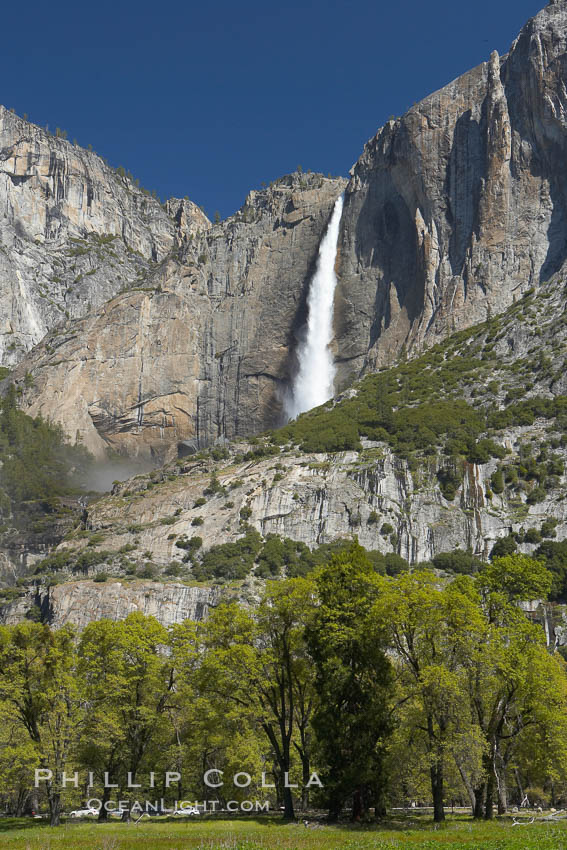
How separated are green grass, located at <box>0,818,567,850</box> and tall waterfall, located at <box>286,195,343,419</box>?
121 meters

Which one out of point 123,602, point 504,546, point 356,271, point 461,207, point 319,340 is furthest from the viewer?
point 319,340

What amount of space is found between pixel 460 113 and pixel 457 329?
135 feet

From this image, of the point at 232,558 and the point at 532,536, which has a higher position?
the point at 532,536

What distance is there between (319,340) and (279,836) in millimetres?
136316

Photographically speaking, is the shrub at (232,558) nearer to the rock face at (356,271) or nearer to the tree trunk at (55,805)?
the rock face at (356,271)

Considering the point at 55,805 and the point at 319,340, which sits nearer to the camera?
the point at 55,805

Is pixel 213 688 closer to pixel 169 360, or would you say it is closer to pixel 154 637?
pixel 154 637

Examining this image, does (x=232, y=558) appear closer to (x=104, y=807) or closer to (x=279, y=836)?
(x=104, y=807)

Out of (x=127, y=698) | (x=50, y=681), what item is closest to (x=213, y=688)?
(x=127, y=698)

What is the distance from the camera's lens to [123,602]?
8981cm

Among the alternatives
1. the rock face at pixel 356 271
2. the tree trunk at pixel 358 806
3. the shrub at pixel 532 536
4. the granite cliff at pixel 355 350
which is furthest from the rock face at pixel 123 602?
the rock face at pixel 356 271

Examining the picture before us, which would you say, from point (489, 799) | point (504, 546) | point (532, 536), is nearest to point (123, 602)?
point (504, 546)

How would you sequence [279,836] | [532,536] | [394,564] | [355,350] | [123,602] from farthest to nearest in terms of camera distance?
[355,350], [394,564], [532,536], [123,602], [279,836]

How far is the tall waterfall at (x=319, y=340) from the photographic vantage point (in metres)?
158
